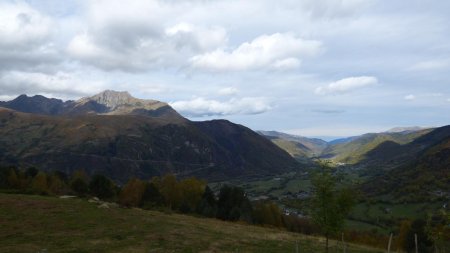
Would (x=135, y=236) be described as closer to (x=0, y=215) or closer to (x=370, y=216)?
(x=0, y=215)

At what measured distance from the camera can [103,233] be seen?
4872cm

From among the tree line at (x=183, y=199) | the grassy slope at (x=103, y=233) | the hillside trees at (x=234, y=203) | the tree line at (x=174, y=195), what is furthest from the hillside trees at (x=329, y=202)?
the hillside trees at (x=234, y=203)

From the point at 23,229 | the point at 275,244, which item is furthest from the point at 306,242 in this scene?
the point at 23,229

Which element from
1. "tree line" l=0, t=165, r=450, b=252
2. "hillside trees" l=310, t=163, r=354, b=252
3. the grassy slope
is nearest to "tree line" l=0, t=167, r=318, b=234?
"tree line" l=0, t=165, r=450, b=252

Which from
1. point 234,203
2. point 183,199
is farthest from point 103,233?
point 183,199

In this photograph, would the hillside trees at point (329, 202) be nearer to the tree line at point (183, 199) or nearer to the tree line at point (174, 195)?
the tree line at point (183, 199)

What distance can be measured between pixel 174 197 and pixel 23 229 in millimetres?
87686

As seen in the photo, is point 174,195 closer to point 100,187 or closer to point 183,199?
point 183,199

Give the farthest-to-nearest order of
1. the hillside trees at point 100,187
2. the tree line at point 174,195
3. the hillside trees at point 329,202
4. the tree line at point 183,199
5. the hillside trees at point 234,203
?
the hillside trees at point 234,203, the hillside trees at point 100,187, the tree line at point 174,195, the tree line at point 183,199, the hillside trees at point 329,202

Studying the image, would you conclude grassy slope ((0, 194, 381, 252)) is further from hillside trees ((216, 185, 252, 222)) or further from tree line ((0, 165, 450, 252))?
hillside trees ((216, 185, 252, 222))

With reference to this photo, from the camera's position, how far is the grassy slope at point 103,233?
4200cm

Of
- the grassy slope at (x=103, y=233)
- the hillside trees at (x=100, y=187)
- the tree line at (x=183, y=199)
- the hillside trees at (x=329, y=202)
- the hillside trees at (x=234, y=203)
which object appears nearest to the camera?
the hillside trees at (x=329, y=202)

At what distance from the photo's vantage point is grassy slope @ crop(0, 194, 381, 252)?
42000 mm

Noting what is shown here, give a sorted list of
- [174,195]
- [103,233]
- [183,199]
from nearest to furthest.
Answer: [103,233], [183,199], [174,195]
